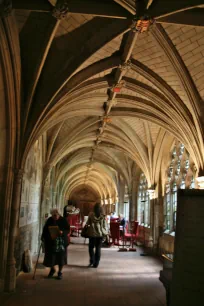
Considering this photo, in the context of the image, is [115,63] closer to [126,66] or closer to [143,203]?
[126,66]

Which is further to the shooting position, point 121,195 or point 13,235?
point 121,195

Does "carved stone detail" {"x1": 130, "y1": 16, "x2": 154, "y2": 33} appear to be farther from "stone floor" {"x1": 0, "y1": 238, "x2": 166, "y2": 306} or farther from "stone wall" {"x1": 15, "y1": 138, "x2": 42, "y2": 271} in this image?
"stone floor" {"x1": 0, "y1": 238, "x2": 166, "y2": 306}

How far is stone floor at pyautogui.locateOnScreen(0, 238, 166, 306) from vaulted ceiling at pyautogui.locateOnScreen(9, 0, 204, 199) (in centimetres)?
255

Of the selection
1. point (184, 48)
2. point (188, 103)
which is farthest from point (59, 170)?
point (184, 48)

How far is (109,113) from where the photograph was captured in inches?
412

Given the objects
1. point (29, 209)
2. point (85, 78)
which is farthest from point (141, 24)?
point (29, 209)

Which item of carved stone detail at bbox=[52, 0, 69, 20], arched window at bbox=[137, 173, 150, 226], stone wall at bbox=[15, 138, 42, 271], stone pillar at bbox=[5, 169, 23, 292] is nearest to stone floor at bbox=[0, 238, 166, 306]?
stone pillar at bbox=[5, 169, 23, 292]

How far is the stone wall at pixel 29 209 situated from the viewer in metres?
7.36

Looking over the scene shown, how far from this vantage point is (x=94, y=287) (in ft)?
19.0

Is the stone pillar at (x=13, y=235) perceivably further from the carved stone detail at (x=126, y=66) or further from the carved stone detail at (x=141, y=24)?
the carved stone detail at (x=141, y=24)

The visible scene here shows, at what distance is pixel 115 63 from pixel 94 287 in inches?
183

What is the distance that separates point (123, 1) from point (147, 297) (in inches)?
189

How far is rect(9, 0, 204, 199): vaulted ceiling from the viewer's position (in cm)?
543

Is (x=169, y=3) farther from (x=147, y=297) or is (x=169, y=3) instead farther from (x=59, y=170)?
(x=59, y=170)
